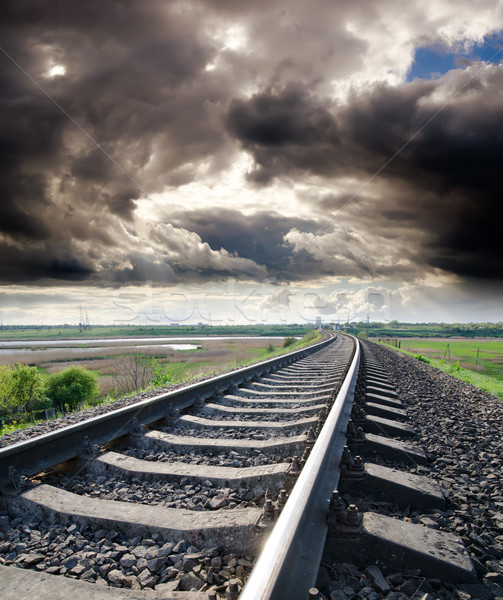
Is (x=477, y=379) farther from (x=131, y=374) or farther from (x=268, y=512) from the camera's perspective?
(x=131, y=374)

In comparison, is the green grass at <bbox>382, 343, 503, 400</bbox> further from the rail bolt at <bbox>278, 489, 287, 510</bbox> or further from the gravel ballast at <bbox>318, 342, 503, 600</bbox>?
the rail bolt at <bbox>278, 489, 287, 510</bbox>

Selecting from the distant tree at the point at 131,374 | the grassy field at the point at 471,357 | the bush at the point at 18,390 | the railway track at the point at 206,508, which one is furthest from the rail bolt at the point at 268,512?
the bush at the point at 18,390

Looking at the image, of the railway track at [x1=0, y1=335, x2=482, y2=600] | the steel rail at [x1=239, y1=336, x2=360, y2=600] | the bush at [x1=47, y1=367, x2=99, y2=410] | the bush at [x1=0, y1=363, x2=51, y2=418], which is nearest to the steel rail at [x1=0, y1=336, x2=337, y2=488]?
the railway track at [x1=0, y1=335, x2=482, y2=600]

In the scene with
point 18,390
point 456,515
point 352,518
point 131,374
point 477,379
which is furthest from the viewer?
point 131,374

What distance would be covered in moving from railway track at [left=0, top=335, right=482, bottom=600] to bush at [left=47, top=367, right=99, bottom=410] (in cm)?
3419

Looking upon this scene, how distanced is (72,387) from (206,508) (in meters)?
36.0

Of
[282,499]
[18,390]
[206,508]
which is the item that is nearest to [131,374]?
[18,390]

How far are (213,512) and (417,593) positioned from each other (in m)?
1.00

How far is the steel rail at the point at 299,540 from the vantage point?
48.3 inches

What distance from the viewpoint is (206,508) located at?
2.20 m

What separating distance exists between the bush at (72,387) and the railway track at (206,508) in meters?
34.2

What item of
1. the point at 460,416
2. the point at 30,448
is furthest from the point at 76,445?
the point at 460,416

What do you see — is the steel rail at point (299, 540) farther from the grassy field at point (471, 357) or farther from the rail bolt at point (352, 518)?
the grassy field at point (471, 357)

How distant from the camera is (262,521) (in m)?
1.83
